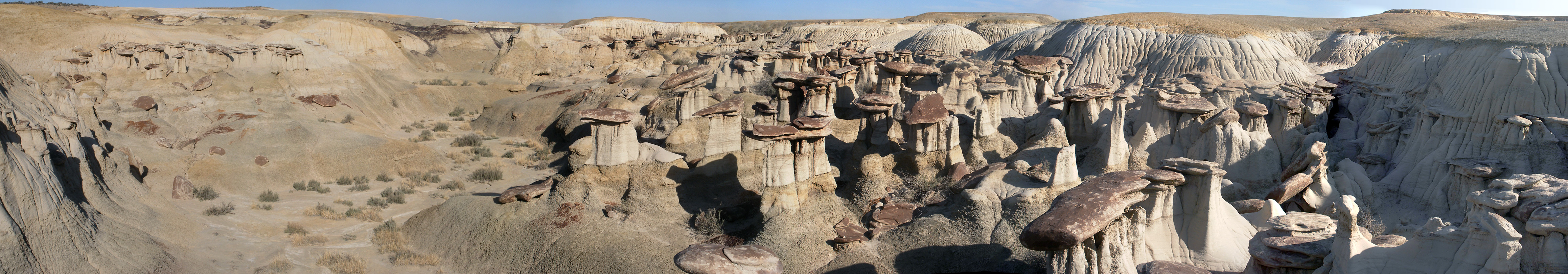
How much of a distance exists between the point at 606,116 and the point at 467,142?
11099 mm

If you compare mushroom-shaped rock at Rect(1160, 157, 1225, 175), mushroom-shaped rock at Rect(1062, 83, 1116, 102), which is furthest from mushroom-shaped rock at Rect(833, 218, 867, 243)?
mushroom-shaped rock at Rect(1062, 83, 1116, 102)

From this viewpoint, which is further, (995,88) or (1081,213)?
(995,88)

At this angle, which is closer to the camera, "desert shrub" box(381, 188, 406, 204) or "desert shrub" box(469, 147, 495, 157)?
"desert shrub" box(381, 188, 406, 204)

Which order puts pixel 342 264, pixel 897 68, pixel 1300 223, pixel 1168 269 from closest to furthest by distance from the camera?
pixel 1168 269 → pixel 1300 223 → pixel 342 264 → pixel 897 68

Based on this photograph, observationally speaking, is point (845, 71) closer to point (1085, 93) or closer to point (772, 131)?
point (1085, 93)

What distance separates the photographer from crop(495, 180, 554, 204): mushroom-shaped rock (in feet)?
40.2

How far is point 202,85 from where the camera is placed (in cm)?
2162

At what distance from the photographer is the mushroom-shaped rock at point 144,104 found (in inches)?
765

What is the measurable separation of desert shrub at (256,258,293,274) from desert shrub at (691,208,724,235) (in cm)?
569

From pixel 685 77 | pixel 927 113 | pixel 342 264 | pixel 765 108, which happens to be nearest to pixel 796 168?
pixel 927 113

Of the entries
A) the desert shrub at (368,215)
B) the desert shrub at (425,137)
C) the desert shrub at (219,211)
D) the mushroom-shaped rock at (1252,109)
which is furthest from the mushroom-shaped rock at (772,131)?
the desert shrub at (425,137)

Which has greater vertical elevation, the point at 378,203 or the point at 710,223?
the point at 710,223

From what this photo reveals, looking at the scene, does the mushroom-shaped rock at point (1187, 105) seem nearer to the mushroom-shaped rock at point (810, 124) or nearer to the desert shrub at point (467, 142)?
the mushroom-shaped rock at point (810, 124)

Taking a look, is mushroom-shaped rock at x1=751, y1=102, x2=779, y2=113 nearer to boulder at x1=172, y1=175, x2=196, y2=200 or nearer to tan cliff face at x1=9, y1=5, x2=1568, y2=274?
tan cliff face at x1=9, y1=5, x2=1568, y2=274
